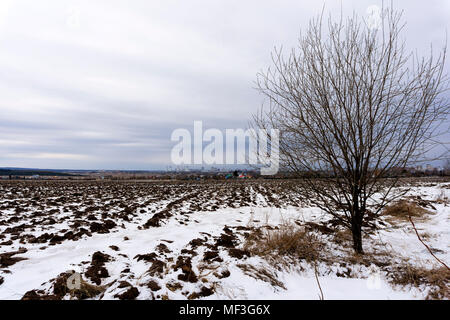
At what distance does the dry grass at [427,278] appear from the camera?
2471 millimetres

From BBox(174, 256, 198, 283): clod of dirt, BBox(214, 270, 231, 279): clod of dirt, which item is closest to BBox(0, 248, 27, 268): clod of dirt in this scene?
BBox(174, 256, 198, 283): clod of dirt

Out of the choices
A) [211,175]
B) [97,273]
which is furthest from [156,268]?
[211,175]

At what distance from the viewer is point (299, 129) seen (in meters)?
3.86

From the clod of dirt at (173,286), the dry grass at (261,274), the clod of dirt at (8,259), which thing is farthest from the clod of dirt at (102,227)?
the dry grass at (261,274)

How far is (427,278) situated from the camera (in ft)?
8.98

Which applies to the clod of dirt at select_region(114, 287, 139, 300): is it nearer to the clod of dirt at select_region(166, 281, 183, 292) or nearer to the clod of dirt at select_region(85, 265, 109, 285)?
the clod of dirt at select_region(166, 281, 183, 292)

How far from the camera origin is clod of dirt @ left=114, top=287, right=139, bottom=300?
2385mm

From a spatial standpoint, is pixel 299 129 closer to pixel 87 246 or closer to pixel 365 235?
pixel 365 235

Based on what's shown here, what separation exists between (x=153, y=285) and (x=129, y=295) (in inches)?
12.0

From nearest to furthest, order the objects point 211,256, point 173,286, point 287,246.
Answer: point 173,286, point 211,256, point 287,246

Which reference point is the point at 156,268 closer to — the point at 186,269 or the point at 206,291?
the point at 186,269
